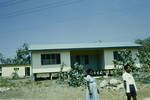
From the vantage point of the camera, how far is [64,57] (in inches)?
1344

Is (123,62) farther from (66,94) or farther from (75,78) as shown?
(66,94)

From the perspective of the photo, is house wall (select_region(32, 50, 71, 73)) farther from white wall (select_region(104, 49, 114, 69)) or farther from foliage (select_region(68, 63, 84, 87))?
foliage (select_region(68, 63, 84, 87))

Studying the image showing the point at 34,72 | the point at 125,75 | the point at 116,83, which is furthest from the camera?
the point at 34,72

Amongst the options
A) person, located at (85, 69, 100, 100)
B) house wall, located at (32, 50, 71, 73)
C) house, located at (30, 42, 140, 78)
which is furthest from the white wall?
person, located at (85, 69, 100, 100)

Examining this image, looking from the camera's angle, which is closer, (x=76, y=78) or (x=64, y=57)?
(x=76, y=78)

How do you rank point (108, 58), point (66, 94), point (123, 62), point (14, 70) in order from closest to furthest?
point (66, 94)
point (123, 62)
point (108, 58)
point (14, 70)

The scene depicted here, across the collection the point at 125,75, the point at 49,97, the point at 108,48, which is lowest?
the point at 49,97

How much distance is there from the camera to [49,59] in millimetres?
33938

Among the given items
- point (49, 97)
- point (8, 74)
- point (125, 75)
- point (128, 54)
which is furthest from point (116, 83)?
point (8, 74)

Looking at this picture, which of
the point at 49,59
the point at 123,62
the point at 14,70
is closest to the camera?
the point at 123,62

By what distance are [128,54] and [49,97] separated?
1086 cm

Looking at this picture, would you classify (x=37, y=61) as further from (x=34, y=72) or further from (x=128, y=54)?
(x=128, y=54)

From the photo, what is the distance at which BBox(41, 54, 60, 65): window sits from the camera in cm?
3372

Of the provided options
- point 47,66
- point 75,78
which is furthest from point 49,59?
point 75,78
